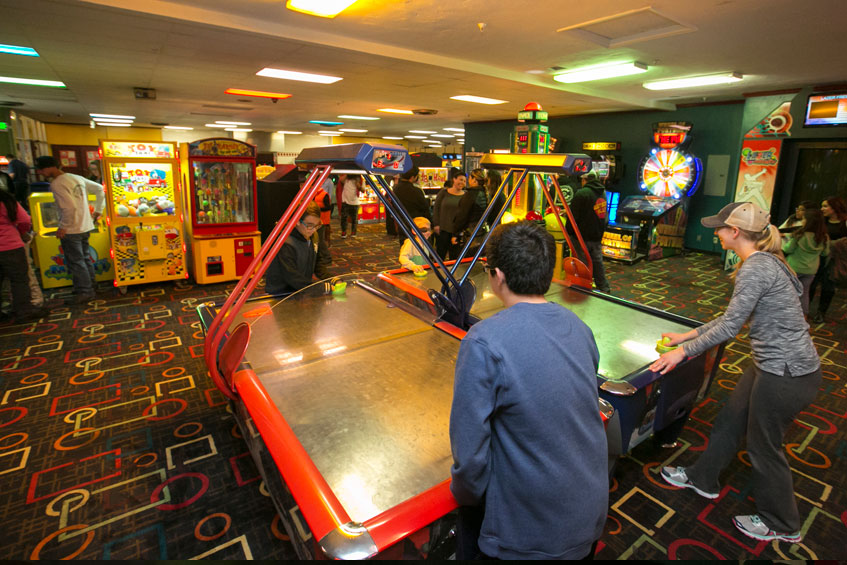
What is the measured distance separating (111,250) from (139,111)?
6903mm

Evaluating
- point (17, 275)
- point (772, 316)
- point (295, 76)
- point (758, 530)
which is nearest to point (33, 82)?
point (17, 275)

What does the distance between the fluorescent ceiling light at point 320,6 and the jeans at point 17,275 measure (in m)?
3.83

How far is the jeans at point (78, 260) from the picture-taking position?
5402mm

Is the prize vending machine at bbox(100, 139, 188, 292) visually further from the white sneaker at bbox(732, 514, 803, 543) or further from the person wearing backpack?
the person wearing backpack

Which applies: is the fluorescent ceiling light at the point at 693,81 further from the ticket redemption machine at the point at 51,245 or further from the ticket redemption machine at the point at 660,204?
the ticket redemption machine at the point at 51,245

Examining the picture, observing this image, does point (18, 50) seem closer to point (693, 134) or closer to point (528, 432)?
point (528, 432)

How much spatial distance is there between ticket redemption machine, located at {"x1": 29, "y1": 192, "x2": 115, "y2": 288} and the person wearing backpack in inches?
321

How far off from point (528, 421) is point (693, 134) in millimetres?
9631

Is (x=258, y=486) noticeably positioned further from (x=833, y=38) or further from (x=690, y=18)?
(x=833, y=38)

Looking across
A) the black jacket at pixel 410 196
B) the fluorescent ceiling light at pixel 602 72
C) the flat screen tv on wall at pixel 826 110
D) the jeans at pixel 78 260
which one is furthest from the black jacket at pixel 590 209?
the jeans at pixel 78 260

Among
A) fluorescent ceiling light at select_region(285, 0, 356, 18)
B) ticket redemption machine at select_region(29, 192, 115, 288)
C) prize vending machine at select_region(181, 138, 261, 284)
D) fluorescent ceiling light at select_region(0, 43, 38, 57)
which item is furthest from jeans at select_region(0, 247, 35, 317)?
fluorescent ceiling light at select_region(285, 0, 356, 18)

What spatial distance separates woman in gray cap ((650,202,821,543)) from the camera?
7.00ft

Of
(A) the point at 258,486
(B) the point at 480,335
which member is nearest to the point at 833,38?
(B) the point at 480,335

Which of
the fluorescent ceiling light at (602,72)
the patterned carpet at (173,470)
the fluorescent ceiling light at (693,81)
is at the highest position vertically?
the fluorescent ceiling light at (693,81)
